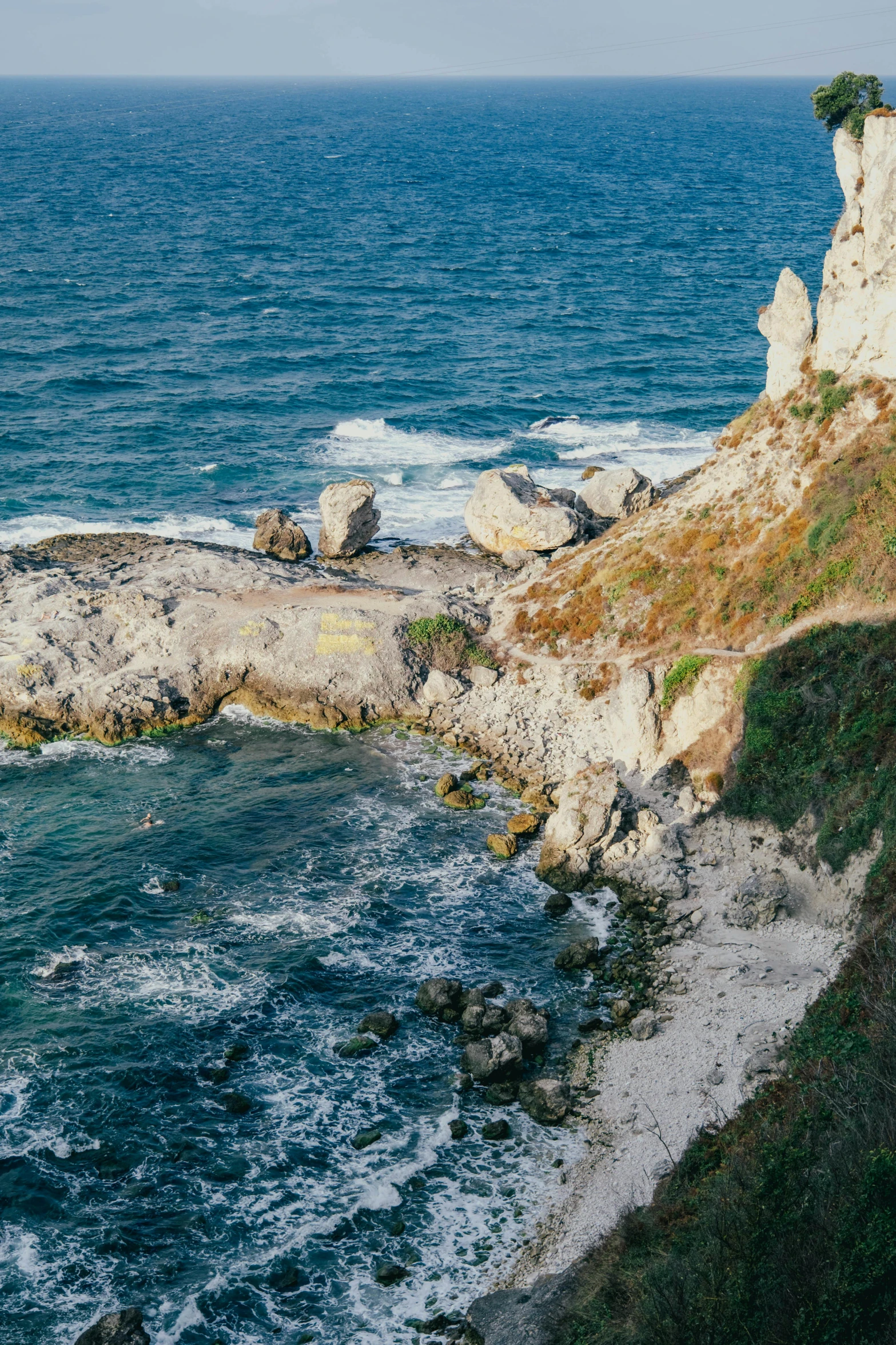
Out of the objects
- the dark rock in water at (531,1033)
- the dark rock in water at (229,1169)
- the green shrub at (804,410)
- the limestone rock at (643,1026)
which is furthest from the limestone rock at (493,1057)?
the green shrub at (804,410)

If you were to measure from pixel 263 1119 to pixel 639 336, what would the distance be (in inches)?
3765

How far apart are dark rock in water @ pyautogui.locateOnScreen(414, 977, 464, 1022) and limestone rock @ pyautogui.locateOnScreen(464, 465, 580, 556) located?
3409 centimetres

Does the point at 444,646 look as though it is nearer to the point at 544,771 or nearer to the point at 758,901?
the point at 544,771

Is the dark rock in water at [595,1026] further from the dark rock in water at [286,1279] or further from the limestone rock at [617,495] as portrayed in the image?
the limestone rock at [617,495]

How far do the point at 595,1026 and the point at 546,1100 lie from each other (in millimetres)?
3913

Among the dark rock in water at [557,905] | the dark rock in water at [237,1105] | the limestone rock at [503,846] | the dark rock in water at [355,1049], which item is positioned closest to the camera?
the dark rock in water at [237,1105]

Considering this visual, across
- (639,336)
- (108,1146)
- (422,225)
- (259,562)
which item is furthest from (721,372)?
(108,1146)

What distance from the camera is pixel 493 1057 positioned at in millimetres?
34125

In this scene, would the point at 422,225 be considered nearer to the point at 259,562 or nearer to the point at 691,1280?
the point at 259,562

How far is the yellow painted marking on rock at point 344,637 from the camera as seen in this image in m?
55.2

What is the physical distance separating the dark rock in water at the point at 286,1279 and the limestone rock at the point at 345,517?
4607 cm

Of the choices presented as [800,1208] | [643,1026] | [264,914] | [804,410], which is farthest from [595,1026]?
[804,410]

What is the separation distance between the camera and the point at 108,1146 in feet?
105

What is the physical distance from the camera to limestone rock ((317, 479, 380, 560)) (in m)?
67.9
